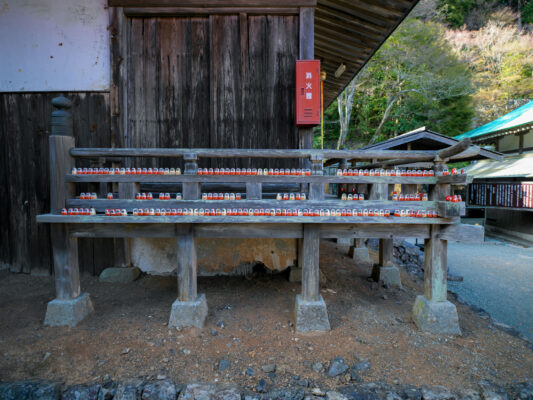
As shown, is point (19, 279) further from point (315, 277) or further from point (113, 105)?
point (315, 277)

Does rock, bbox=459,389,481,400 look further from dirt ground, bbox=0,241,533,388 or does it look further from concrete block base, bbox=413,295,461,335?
concrete block base, bbox=413,295,461,335

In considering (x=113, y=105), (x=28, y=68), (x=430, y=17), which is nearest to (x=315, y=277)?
(x=113, y=105)

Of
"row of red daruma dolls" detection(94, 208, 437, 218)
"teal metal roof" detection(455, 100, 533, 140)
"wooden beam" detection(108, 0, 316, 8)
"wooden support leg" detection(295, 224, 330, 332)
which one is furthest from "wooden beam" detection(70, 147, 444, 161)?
"teal metal roof" detection(455, 100, 533, 140)

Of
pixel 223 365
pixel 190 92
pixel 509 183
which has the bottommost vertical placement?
pixel 223 365

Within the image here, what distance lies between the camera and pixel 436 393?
3158mm

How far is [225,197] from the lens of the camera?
4109mm

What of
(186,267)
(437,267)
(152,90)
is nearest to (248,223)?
(186,267)

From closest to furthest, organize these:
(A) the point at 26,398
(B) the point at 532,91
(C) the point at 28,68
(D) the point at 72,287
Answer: (A) the point at 26,398 < (D) the point at 72,287 < (C) the point at 28,68 < (B) the point at 532,91

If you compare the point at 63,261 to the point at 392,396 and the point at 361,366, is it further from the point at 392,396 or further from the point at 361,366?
the point at 392,396

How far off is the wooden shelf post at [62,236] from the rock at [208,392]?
2277 millimetres

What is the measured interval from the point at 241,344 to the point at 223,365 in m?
0.43

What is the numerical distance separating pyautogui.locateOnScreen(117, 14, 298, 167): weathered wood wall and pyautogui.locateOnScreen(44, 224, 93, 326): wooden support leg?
2035 mm

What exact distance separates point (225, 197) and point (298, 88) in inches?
103

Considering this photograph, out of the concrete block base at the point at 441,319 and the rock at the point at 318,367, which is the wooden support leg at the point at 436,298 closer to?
the concrete block base at the point at 441,319
